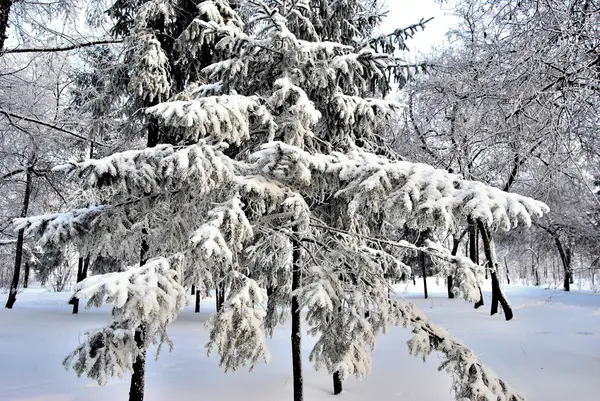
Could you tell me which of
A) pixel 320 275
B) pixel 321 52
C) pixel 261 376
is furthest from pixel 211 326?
pixel 261 376

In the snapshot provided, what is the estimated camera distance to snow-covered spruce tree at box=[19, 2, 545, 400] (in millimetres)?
2916

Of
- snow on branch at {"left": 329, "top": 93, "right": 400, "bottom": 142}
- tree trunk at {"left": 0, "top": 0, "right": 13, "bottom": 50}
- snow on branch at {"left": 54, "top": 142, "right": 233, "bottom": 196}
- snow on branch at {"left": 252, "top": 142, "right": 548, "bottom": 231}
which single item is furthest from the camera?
tree trunk at {"left": 0, "top": 0, "right": 13, "bottom": 50}

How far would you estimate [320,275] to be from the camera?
3725mm

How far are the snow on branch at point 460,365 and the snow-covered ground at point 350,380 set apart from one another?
19.2 inches

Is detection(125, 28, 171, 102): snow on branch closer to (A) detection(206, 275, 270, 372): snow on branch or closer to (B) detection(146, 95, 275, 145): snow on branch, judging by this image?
(B) detection(146, 95, 275, 145): snow on branch

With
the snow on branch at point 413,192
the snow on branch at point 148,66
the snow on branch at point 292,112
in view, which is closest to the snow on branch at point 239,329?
the snow on branch at point 413,192

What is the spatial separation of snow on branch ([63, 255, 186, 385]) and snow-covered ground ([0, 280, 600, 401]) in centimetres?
195

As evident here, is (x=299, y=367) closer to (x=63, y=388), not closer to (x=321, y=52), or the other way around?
(x=321, y=52)

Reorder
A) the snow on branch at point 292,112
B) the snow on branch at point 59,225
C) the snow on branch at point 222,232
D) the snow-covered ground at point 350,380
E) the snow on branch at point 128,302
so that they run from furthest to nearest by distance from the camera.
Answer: the snow-covered ground at point 350,380
the snow on branch at point 292,112
the snow on branch at point 59,225
the snow on branch at point 222,232
the snow on branch at point 128,302

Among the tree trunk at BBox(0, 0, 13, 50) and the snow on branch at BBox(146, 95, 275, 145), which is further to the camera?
the tree trunk at BBox(0, 0, 13, 50)

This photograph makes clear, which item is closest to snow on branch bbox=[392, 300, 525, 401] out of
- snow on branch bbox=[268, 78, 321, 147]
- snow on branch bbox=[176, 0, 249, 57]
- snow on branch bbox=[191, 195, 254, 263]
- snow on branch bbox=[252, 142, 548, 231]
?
snow on branch bbox=[252, 142, 548, 231]

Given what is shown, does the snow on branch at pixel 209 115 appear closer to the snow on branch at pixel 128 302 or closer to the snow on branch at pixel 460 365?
the snow on branch at pixel 128 302

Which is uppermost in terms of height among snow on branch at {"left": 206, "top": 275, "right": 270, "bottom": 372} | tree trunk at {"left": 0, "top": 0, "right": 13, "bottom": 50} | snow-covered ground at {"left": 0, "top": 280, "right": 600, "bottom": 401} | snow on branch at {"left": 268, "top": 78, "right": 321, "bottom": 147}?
tree trunk at {"left": 0, "top": 0, "right": 13, "bottom": 50}

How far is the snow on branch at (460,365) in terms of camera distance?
3299 millimetres
